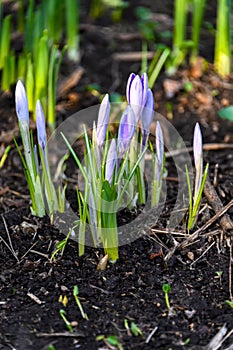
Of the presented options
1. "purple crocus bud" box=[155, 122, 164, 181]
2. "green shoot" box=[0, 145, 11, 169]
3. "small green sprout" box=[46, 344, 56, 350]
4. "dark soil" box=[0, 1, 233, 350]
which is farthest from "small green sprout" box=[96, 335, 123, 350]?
"green shoot" box=[0, 145, 11, 169]

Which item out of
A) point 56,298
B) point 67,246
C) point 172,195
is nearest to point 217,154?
point 172,195

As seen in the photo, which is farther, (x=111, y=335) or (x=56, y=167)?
(x=56, y=167)

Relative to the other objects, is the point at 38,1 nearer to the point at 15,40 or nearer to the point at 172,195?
the point at 15,40

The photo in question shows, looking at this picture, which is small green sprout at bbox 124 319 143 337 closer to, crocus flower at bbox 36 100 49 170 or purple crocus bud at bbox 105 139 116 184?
purple crocus bud at bbox 105 139 116 184

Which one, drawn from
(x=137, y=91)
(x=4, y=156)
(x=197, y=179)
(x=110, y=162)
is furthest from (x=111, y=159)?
(x=4, y=156)

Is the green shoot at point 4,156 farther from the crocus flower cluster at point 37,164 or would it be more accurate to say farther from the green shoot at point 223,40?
the green shoot at point 223,40

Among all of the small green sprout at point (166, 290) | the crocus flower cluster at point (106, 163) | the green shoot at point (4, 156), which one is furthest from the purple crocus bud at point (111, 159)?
the green shoot at point (4, 156)
